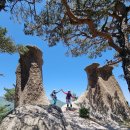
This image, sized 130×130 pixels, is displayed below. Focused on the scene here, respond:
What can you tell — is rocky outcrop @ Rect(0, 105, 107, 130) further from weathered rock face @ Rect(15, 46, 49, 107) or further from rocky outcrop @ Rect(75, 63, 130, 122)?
rocky outcrop @ Rect(75, 63, 130, 122)

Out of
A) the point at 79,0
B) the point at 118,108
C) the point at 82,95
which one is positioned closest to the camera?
the point at 79,0

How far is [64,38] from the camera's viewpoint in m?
Result: 20.0

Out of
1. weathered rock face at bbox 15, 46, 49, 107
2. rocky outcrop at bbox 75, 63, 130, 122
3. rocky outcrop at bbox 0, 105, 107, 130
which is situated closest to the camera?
rocky outcrop at bbox 0, 105, 107, 130

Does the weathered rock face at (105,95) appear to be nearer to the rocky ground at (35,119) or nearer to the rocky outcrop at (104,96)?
the rocky outcrop at (104,96)

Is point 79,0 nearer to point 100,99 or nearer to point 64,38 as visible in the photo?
point 64,38

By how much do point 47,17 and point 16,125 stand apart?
9670 mm

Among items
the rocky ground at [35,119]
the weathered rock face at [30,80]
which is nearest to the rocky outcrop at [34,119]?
the rocky ground at [35,119]

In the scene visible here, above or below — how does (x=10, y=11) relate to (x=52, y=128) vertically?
above

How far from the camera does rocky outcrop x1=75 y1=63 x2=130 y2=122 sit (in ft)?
88.3

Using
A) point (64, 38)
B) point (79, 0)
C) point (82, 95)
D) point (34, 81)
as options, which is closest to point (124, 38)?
point (79, 0)

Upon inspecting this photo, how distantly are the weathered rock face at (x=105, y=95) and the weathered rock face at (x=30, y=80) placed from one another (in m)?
5.44

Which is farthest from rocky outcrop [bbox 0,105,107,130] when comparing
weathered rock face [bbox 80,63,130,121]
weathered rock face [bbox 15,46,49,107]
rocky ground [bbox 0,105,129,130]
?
weathered rock face [bbox 80,63,130,121]

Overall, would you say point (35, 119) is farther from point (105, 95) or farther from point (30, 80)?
point (105, 95)

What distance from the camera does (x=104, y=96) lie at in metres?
28.1
